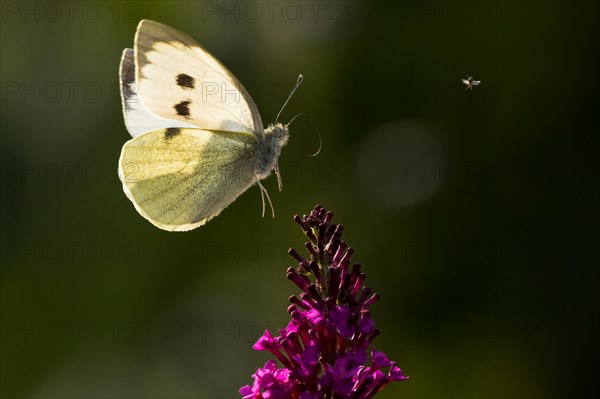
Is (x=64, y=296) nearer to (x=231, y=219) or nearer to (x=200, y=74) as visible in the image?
(x=231, y=219)

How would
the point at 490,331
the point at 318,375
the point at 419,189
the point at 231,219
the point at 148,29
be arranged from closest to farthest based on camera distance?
the point at 318,375 < the point at 148,29 < the point at 490,331 < the point at 419,189 < the point at 231,219

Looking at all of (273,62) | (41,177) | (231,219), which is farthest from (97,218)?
(273,62)

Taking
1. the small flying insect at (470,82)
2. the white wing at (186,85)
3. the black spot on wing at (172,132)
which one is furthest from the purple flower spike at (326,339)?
the small flying insect at (470,82)

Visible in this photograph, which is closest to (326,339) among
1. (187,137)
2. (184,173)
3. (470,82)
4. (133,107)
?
(184,173)

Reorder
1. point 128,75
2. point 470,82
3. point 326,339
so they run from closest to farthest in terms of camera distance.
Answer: point 326,339
point 128,75
point 470,82

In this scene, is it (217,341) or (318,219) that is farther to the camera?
(217,341)

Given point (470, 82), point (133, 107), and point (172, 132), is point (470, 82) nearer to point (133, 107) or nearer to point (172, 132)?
point (172, 132)
